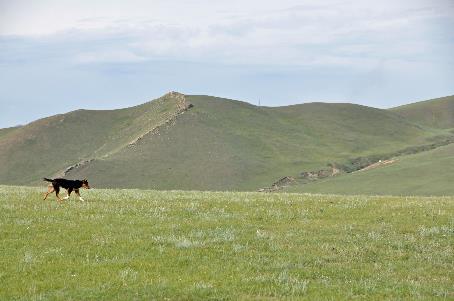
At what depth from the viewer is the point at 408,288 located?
14.8m

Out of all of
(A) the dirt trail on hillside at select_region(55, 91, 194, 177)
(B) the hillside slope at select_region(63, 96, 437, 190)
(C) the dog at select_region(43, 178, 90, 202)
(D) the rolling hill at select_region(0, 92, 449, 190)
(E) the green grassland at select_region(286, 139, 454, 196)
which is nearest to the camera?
(C) the dog at select_region(43, 178, 90, 202)

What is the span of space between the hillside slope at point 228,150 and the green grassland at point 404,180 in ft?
63.3

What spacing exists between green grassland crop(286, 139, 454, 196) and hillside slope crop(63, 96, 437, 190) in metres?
19.3

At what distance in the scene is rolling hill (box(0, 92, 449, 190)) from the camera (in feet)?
455

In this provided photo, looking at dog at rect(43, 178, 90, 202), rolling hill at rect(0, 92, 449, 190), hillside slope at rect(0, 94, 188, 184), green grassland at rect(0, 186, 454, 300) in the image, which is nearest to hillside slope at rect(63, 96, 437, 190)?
rolling hill at rect(0, 92, 449, 190)

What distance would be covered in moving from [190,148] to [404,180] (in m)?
64.3

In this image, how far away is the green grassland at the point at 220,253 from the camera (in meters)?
14.4

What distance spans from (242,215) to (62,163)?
147m

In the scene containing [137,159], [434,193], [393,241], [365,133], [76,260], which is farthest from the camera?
[365,133]

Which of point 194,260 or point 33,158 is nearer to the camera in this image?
point 194,260

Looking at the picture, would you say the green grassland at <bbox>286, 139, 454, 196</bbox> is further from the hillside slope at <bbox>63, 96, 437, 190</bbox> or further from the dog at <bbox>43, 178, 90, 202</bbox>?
the dog at <bbox>43, 178, 90, 202</bbox>

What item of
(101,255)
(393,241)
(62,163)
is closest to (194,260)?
(101,255)

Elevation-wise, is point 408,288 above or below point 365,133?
below

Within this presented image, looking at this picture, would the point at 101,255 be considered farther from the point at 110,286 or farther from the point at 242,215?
the point at 242,215
